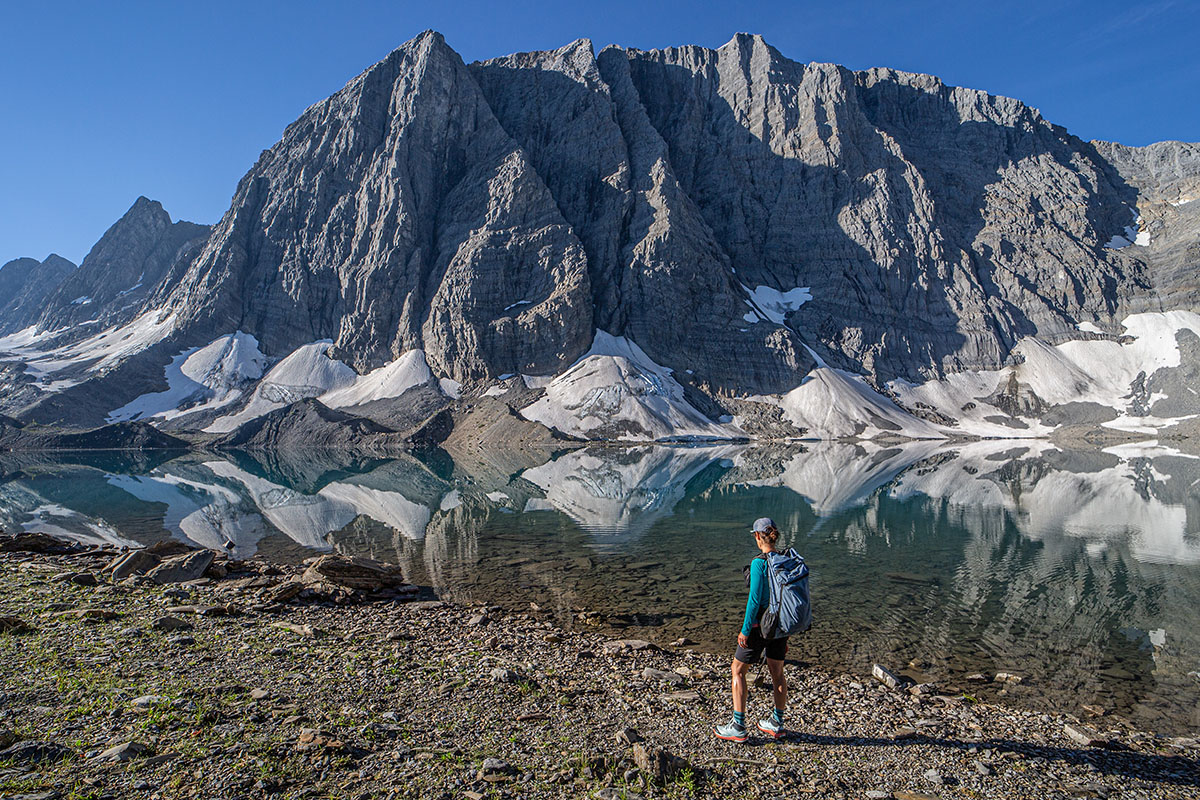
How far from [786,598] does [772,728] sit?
1946 mm

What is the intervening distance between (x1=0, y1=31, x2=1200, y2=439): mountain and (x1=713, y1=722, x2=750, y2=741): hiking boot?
101m

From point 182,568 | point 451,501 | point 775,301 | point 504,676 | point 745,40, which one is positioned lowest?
point 504,676

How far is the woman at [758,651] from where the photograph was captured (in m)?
8.11

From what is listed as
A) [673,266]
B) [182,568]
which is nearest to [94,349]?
[673,266]

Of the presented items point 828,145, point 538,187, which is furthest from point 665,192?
point 828,145

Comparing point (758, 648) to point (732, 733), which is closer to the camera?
point (732, 733)

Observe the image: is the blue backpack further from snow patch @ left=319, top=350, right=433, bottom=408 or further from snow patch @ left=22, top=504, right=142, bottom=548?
snow patch @ left=319, top=350, right=433, bottom=408

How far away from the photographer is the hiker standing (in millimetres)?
7938

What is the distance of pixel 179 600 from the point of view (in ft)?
46.9

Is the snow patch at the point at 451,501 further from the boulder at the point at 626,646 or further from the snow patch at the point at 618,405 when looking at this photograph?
the snow patch at the point at 618,405

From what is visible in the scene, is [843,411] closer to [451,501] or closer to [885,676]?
[451,501]

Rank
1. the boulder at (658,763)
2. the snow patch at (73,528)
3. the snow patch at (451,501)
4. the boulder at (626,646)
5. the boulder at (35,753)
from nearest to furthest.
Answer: the boulder at (35,753)
the boulder at (658,763)
the boulder at (626,646)
the snow patch at (73,528)
the snow patch at (451,501)

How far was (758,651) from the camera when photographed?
8.27 meters

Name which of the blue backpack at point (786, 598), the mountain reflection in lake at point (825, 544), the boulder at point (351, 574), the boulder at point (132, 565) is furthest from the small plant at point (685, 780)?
the boulder at point (132, 565)
